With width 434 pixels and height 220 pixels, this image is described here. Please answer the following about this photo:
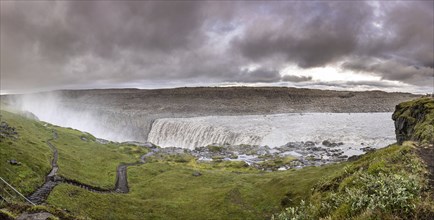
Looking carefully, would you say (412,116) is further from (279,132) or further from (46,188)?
(279,132)

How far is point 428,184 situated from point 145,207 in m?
49.2

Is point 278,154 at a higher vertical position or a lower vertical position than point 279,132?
lower

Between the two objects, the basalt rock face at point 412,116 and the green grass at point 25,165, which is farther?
the green grass at point 25,165

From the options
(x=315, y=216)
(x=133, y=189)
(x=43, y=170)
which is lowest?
(x=133, y=189)

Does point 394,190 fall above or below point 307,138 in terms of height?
above

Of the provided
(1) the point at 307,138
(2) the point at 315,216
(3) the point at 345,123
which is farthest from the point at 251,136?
(2) the point at 315,216

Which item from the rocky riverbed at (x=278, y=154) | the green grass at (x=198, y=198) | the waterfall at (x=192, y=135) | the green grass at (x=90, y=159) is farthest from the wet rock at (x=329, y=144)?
the green grass at (x=90, y=159)

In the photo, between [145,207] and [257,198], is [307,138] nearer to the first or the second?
[257,198]

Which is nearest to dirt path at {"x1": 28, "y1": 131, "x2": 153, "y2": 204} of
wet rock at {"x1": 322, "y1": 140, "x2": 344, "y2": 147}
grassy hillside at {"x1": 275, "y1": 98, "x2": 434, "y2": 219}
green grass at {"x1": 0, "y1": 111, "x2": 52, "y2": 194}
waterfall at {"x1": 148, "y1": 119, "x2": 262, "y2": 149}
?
green grass at {"x1": 0, "y1": 111, "x2": 52, "y2": 194}

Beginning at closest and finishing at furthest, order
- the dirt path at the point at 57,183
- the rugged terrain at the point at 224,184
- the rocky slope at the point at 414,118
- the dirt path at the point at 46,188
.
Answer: the rugged terrain at the point at 224,184
the rocky slope at the point at 414,118
the dirt path at the point at 46,188
the dirt path at the point at 57,183

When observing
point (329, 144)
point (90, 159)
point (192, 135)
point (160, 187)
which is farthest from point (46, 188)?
point (192, 135)

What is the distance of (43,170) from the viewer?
234 feet

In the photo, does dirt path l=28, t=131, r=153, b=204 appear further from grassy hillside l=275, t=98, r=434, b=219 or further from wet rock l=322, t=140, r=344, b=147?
wet rock l=322, t=140, r=344, b=147

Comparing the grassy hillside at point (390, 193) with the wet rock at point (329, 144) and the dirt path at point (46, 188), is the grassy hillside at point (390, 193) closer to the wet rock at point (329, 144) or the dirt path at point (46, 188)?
the dirt path at point (46, 188)
